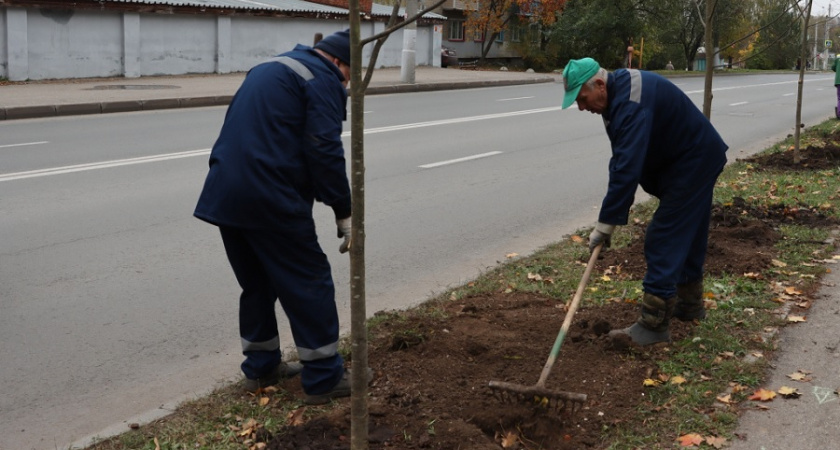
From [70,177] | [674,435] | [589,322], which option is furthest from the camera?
[70,177]

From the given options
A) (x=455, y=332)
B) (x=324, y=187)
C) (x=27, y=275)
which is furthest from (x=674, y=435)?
(x=27, y=275)

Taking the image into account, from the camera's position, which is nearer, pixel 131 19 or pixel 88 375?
pixel 88 375

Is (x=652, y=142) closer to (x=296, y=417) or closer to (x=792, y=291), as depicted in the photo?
(x=792, y=291)

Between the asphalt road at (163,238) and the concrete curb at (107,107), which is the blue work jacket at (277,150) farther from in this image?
the concrete curb at (107,107)

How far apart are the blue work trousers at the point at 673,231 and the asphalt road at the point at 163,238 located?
5.83ft

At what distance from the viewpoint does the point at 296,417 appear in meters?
3.92

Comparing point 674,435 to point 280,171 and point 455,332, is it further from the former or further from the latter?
point 280,171

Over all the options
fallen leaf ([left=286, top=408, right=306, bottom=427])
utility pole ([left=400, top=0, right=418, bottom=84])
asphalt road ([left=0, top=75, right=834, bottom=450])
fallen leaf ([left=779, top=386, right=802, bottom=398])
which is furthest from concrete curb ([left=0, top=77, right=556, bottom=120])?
fallen leaf ([left=779, top=386, right=802, bottom=398])

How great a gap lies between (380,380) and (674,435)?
4.42 feet

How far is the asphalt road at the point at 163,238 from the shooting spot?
4598mm

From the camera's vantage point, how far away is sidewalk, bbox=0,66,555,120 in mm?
16359

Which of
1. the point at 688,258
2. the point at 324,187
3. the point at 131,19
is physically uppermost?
the point at 131,19

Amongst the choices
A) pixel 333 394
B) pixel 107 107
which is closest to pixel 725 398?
pixel 333 394

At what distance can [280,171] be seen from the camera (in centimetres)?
386
